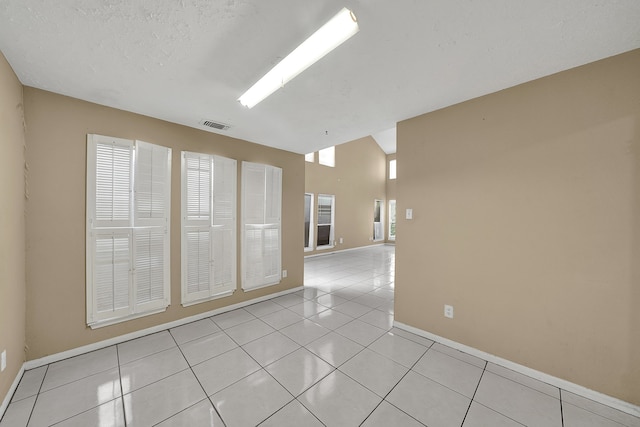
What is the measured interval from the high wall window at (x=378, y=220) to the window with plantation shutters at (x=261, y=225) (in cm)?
661

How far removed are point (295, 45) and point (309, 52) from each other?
0.13 meters

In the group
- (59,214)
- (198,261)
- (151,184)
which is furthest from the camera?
(198,261)

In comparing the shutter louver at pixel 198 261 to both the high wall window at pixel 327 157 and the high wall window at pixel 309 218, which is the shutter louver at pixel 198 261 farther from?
the high wall window at pixel 327 157

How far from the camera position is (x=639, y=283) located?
1573 millimetres

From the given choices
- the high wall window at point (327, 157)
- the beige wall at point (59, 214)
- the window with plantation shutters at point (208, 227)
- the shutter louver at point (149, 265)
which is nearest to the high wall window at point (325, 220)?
the high wall window at point (327, 157)

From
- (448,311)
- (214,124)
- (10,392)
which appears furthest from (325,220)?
(10,392)

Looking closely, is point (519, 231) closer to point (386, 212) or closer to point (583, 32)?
point (583, 32)

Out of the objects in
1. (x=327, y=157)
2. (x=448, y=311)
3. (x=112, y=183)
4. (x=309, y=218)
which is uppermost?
(x=327, y=157)

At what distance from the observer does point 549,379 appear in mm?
1866

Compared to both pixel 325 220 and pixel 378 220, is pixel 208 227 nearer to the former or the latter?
pixel 325 220

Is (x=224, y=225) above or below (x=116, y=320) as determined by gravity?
above

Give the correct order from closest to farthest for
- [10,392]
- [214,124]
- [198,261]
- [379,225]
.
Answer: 1. [10,392]
2. [214,124]
3. [198,261]
4. [379,225]

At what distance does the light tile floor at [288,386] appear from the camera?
154 cm

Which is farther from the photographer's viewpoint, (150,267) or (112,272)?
(150,267)
